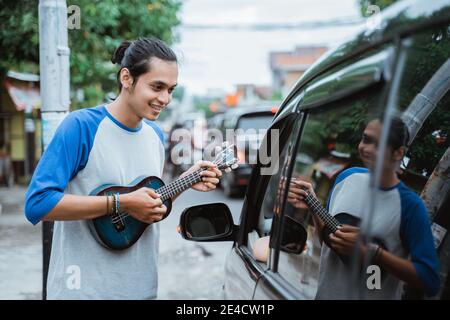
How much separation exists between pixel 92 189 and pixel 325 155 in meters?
0.93

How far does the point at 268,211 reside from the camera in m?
2.36

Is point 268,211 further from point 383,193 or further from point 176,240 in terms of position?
point 176,240

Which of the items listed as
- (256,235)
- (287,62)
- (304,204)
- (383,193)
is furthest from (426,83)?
(287,62)

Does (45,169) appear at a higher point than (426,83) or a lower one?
lower

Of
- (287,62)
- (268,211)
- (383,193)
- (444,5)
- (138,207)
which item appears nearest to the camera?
(444,5)

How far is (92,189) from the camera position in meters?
2.15

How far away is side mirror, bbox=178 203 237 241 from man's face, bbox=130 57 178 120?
17.9 inches

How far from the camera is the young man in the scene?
6.65 feet

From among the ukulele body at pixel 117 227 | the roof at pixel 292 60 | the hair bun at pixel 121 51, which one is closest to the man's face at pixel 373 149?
the ukulele body at pixel 117 227

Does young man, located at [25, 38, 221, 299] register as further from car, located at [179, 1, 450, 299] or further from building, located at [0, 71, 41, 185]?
building, located at [0, 71, 41, 185]

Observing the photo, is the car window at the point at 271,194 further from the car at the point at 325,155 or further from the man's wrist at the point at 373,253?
the man's wrist at the point at 373,253

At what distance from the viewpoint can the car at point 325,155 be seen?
152 cm
